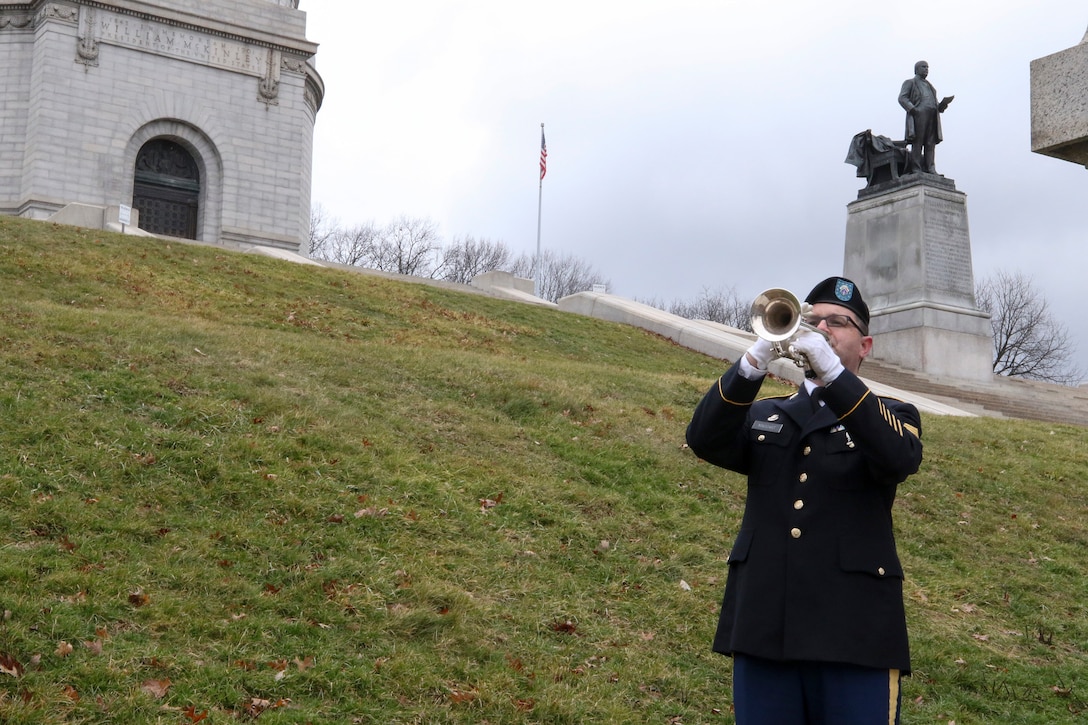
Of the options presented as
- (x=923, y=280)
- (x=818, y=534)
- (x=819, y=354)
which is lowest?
(x=818, y=534)

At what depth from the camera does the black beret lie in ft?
12.1

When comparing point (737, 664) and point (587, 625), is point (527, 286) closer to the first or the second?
point (587, 625)

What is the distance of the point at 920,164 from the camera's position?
2655 cm

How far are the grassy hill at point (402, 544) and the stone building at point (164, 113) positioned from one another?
68.7 ft

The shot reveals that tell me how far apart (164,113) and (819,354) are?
32165mm

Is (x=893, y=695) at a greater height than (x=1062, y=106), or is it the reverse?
(x=1062, y=106)

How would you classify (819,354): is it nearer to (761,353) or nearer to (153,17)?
(761,353)

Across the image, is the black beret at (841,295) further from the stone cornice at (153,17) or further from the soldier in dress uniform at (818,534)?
the stone cornice at (153,17)

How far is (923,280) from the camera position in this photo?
82.1 ft

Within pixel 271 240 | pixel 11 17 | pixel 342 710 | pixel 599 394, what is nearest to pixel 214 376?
pixel 599 394

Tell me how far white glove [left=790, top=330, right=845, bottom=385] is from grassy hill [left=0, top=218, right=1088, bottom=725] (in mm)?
3130

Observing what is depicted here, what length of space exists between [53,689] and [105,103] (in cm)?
2963

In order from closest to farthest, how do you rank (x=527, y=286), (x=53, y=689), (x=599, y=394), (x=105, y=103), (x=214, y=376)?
1. (x=53, y=689)
2. (x=214, y=376)
3. (x=599, y=394)
4. (x=527, y=286)
5. (x=105, y=103)

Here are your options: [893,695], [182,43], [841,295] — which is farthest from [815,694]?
[182,43]
